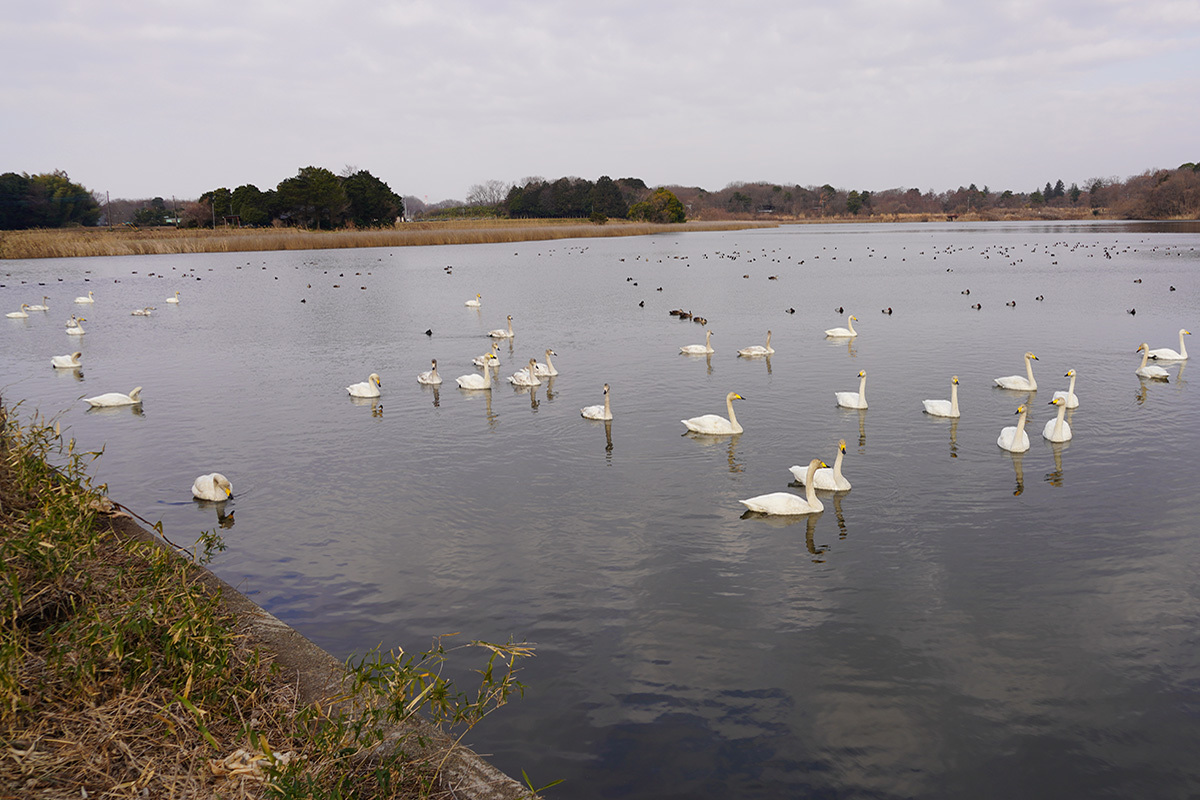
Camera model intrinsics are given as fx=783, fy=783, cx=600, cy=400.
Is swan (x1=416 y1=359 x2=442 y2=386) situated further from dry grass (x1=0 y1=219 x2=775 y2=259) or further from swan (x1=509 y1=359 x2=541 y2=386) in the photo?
dry grass (x1=0 y1=219 x2=775 y2=259)

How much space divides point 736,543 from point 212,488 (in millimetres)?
7749

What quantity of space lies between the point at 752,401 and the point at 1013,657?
10.2m

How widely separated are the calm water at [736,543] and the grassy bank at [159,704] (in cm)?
151

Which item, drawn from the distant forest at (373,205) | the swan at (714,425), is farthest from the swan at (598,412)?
the distant forest at (373,205)

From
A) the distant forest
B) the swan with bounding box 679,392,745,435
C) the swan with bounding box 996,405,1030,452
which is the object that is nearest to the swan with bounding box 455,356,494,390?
the swan with bounding box 679,392,745,435

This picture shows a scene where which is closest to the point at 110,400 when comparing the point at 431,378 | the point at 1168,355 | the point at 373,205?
the point at 431,378

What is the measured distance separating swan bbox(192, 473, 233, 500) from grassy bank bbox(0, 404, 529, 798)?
499cm

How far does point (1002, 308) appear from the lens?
32062 mm

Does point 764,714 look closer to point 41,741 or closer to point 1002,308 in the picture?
point 41,741

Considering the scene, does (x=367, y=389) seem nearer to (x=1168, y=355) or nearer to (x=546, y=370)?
(x=546, y=370)

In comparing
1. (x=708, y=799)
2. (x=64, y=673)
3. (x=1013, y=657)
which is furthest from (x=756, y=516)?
(x=64, y=673)

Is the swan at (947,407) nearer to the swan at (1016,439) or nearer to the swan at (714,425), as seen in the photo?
the swan at (1016,439)

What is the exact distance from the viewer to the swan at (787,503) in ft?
35.8

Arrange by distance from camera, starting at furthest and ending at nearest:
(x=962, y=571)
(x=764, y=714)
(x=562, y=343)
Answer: (x=562, y=343)
(x=962, y=571)
(x=764, y=714)
